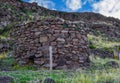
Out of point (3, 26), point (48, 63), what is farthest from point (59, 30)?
point (3, 26)

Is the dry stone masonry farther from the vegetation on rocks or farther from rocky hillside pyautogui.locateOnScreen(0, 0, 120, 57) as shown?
rocky hillside pyautogui.locateOnScreen(0, 0, 120, 57)

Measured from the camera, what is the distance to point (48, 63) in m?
15.8

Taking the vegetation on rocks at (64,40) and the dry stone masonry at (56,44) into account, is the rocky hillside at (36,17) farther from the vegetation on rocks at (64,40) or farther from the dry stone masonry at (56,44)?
the dry stone masonry at (56,44)

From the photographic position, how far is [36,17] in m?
33.9

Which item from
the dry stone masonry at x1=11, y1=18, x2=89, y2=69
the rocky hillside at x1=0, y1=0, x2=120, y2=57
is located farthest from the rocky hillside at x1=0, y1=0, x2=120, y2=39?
the dry stone masonry at x1=11, y1=18, x2=89, y2=69

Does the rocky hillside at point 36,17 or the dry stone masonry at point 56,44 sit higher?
the rocky hillside at point 36,17

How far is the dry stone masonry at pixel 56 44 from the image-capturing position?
15.9 m

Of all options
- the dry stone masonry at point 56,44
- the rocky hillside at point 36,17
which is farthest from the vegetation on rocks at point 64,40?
the dry stone masonry at point 56,44

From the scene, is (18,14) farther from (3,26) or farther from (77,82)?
(77,82)

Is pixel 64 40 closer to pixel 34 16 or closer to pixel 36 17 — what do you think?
pixel 36 17

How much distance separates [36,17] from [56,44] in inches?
715

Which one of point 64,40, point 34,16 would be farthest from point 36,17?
point 64,40

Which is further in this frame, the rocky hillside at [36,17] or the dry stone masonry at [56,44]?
the rocky hillside at [36,17]

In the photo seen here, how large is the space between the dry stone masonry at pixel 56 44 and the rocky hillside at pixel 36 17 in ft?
27.6
